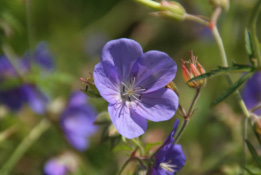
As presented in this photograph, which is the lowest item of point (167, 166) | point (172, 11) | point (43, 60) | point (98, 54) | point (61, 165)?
point (61, 165)

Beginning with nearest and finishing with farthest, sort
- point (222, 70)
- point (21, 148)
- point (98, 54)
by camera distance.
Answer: point (222, 70)
point (21, 148)
point (98, 54)

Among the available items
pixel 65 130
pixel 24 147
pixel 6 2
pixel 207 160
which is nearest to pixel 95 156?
pixel 65 130

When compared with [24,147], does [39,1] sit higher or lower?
higher

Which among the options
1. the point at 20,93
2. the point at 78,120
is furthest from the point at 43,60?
the point at 78,120

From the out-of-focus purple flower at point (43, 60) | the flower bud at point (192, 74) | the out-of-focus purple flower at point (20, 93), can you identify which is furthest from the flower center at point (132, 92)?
the out-of-focus purple flower at point (43, 60)

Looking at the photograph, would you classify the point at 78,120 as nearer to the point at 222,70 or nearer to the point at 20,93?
the point at 20,93

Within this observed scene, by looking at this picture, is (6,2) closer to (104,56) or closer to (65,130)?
(65,130)
